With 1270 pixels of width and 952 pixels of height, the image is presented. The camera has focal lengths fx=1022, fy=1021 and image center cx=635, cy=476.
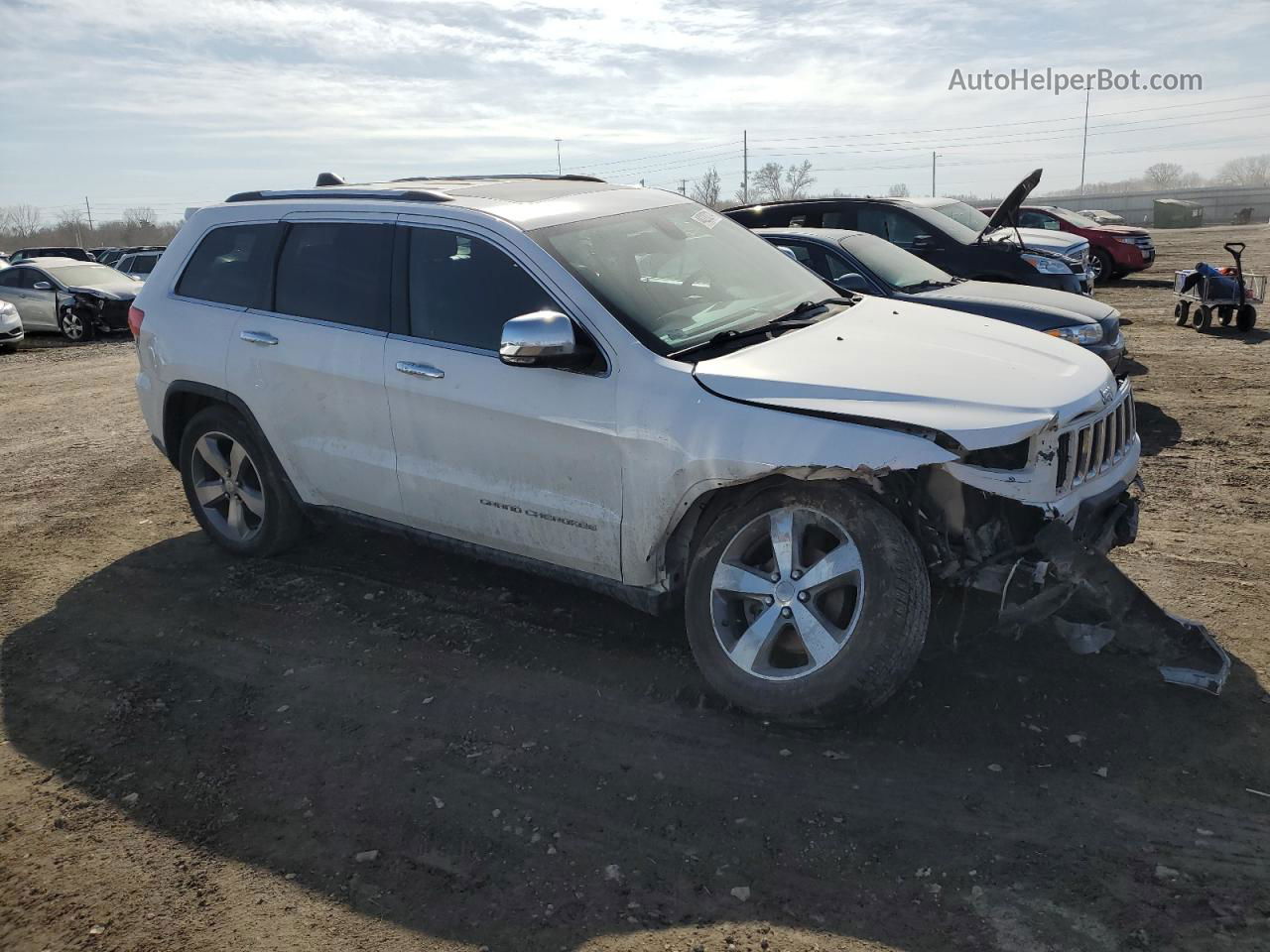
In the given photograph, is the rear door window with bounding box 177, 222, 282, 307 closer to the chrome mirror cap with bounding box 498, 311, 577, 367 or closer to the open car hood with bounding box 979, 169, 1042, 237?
the chrome mirror cap with bounding box 498, 311, 577, 367

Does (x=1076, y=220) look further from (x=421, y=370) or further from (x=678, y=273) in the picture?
(x=421, y=370)

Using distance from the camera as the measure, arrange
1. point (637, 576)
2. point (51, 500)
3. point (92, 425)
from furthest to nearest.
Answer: point (92, 425) < point (51, 500) < point (637, 576)

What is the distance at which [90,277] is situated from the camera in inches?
817

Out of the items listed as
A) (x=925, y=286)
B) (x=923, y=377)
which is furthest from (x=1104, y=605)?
(x=925, y=286)

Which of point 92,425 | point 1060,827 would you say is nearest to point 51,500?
point 92,425

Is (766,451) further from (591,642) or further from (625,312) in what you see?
(591,642)

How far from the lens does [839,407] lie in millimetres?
3473

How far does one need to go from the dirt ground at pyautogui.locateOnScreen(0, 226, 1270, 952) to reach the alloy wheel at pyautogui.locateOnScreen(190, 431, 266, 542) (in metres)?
0.36

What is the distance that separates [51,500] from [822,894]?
655 cm

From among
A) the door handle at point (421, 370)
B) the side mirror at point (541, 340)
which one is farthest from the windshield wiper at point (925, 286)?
the side mirror at point (541, 340)

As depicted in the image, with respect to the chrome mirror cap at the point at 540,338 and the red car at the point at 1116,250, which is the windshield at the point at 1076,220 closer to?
the red car at the point at 1116,250

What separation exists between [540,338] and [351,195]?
5.99 feet

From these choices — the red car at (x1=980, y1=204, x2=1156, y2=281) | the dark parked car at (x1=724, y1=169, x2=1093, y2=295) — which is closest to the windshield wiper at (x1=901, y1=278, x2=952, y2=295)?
the dark parked car at (x1=724, y1=169, x2=1093, y2=295)

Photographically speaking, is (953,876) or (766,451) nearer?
(953,876)
